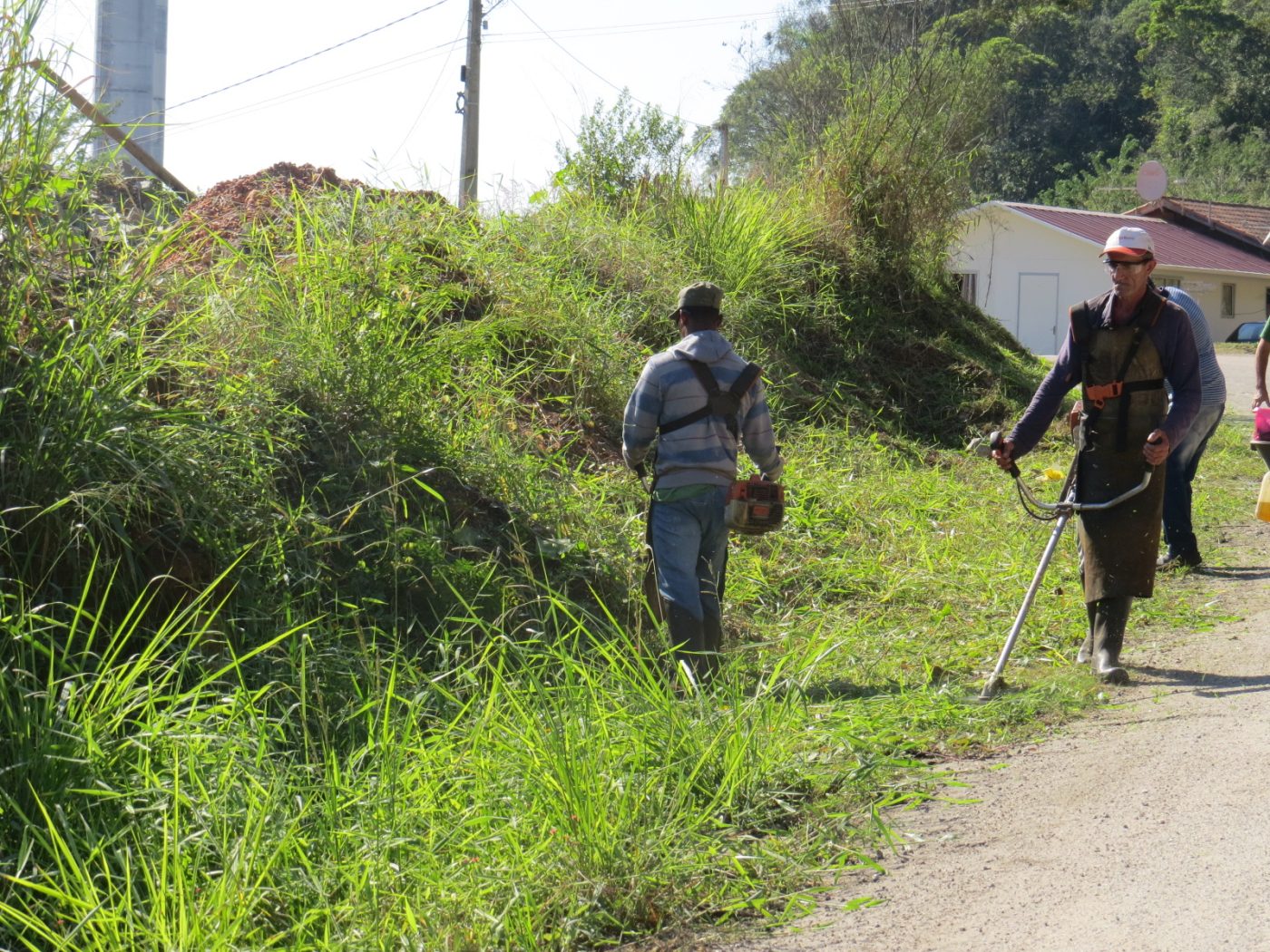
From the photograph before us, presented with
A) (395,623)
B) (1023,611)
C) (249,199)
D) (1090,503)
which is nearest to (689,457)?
(395,623)

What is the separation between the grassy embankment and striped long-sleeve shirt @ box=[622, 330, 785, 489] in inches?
30.0

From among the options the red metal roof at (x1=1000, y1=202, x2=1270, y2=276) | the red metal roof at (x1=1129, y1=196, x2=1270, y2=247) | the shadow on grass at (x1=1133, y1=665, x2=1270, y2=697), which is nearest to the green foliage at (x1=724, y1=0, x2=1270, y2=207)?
the red metal roof at (x1=1129, y1=196, x2=1270, y2=247)

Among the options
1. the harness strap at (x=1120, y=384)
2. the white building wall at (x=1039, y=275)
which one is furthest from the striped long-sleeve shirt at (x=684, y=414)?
the white building wall at (x=1039, y=275)

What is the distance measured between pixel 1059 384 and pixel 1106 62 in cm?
6503

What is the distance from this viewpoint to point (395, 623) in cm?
602

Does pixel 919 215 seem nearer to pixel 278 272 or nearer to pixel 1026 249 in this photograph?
pixel 278 272

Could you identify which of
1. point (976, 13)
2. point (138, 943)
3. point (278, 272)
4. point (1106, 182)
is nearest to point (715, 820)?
point (138, 943)

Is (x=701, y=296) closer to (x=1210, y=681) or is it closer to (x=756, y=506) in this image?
(x=756, y=506)

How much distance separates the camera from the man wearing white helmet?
6125mm

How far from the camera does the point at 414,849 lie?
3941 millimetres

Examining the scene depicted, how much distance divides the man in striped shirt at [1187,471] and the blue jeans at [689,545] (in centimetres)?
372

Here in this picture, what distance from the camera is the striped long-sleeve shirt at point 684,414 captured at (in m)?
6.04

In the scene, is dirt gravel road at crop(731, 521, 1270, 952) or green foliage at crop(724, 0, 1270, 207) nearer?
dirt gravel road at crop(731, 521, 1270, 952)

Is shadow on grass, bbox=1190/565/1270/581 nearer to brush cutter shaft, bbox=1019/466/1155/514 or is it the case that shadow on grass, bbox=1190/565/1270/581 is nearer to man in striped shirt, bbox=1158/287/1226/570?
man in striped shirt, bbox=1158/287/1226/570
